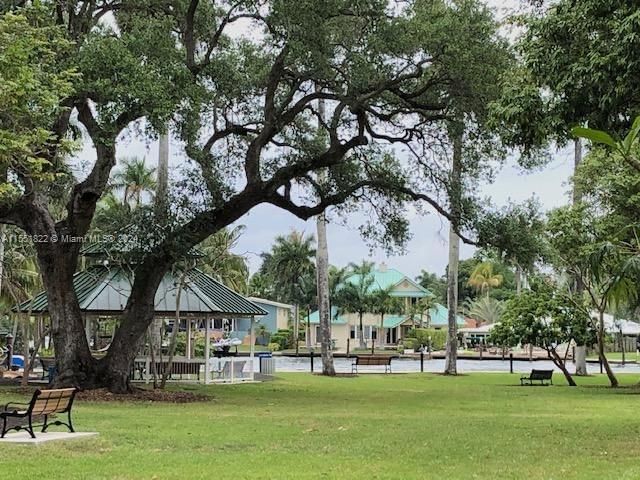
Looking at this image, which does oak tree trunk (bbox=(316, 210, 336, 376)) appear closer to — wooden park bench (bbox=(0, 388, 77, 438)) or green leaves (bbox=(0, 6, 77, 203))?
green leaves (bbox=(0, 6, 77, 203))

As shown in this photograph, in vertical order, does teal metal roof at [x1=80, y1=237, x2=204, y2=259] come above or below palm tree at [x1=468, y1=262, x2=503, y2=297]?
below

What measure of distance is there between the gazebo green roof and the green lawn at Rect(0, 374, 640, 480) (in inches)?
214

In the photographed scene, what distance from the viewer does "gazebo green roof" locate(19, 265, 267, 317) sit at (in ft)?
90.2

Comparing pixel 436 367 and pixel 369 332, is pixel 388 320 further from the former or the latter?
pixel 436 367

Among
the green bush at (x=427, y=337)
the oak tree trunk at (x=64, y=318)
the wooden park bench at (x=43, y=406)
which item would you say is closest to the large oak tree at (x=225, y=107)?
the oak tree trunk at (x=64, y=318)

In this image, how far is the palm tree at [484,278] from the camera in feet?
318

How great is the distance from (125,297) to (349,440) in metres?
16.6

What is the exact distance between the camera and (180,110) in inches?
746

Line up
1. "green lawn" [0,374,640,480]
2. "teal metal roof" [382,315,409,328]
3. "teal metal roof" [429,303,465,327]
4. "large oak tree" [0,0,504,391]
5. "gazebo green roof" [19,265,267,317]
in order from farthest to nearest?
1. "teal metal roof" [429,303,465,327]
2. "teal metal roof" [382,315,409,328]
3. "gazebo green roof" [19,265,267,317]
4. "large oak tree" [0,0,504,391]
5. "green lawn" [0,374,640,480]

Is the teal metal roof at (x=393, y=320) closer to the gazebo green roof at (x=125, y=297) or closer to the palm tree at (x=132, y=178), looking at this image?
the palm tree at (x=132, y=178)

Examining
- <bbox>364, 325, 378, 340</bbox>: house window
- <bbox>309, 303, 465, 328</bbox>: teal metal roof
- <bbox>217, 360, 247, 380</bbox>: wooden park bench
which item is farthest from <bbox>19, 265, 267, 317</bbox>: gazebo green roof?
<bbox>364, 325, 378, 340</bbox>: house window

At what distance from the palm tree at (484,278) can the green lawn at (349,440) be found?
73955 mm

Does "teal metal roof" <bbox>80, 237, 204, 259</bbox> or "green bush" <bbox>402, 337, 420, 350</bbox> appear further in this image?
"green bush" <bbox>402, 337, 420, 350</bbox>

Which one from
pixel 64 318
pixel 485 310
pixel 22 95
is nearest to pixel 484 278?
pixel 485 310
